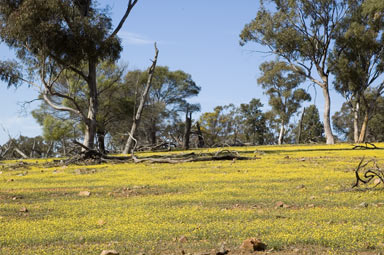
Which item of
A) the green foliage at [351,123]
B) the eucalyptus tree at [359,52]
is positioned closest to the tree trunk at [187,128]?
Answer: the eucalyptus tree at [359,52]

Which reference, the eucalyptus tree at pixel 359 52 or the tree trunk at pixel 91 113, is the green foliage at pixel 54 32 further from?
the eucalyptus tree at pixel 359 52

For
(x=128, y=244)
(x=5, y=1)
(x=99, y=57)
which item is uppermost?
(x=5, y=1)

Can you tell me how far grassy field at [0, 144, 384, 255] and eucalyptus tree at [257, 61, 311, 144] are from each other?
4866 cm

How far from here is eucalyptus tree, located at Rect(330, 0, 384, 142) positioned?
125 feet

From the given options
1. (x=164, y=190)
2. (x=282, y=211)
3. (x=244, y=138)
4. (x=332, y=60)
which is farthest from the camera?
(x=244, y=138)

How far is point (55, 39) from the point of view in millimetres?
22375

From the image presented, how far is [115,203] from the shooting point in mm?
7398

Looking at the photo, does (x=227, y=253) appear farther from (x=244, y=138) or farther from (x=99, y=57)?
(x=244, y=138)

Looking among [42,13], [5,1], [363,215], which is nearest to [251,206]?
[363,215]

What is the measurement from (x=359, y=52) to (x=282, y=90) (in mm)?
18170

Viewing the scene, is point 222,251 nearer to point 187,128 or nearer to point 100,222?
point 100,222

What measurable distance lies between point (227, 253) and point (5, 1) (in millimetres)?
22491

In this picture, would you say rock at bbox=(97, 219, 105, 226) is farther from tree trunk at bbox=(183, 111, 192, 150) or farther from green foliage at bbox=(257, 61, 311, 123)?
green foliage at bbox=(257, 61, 311, 123)

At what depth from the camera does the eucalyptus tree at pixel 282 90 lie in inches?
2277
